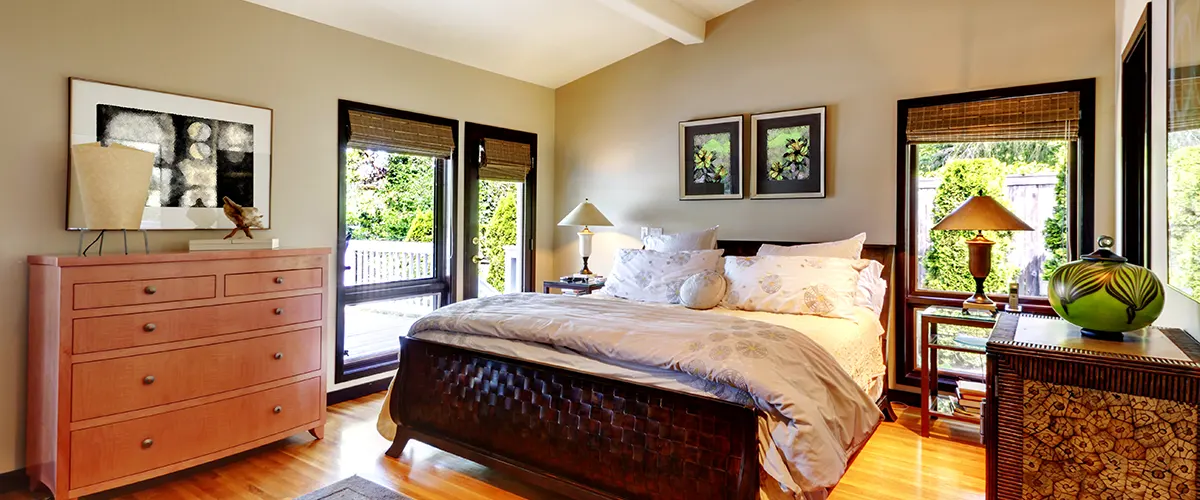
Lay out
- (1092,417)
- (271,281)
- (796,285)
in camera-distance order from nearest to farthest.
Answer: (1092,417) < (271,281) < (796,285)

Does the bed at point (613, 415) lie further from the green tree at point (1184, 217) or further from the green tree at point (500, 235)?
the green tree at point (500, 235)

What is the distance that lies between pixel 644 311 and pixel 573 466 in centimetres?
78

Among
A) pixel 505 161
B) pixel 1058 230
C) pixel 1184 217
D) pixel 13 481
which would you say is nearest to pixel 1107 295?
pixel 1184 217

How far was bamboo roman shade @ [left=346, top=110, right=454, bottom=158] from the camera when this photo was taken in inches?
153

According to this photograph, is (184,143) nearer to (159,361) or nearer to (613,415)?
(159,361)

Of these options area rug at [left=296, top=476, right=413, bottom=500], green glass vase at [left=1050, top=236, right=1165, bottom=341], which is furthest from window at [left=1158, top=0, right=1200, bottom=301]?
area rug at [left=296, top=476, right=413, bottom=500]

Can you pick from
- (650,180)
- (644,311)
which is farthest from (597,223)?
(644,311)

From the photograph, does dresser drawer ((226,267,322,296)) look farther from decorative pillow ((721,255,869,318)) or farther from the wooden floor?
decorative pillow ((721,255,869,318))

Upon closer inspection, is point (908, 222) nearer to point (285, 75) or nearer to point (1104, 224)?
point (1104, 224)

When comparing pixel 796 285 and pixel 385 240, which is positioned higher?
pixel 385 240

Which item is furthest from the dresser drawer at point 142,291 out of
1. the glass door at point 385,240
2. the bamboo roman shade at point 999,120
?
the bamboo roman shade at point 999,120

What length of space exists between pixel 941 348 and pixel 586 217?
8.34 ft

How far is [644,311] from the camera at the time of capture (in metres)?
2.84

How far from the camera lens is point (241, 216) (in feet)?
10.3
